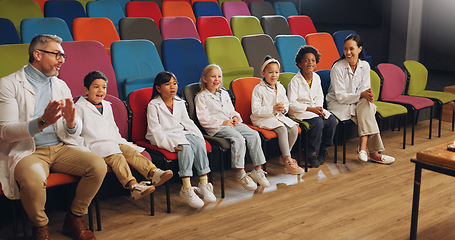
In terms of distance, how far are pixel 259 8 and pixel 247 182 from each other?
3.84 m

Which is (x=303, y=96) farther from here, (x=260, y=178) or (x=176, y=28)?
(x=176, y=28)

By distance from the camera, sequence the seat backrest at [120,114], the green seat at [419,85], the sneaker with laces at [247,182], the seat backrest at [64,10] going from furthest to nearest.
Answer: the green seat at [419,85]
the seat backrest at [64,10]
the sneaker with laces at [247,182]
the seat backrest at [120,114]

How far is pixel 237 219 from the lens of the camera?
2824 mm

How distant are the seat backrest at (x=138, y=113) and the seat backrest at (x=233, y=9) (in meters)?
3.25

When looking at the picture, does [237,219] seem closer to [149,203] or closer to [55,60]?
[149,203]

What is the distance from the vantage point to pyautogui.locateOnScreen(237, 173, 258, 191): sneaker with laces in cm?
326

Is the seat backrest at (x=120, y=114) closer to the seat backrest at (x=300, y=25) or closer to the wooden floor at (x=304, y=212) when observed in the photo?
the wooden floor at (x=304, y=212)

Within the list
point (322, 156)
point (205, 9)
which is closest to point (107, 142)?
point (322, 156)

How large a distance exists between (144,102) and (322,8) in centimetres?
486

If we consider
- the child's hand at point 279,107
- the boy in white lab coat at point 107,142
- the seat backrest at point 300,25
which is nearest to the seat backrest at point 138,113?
the boy in white lab coat at point 107,142

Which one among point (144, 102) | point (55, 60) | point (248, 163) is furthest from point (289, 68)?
point (55, 60)

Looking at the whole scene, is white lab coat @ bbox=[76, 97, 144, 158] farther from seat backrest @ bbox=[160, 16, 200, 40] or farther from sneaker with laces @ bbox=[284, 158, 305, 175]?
seat backrest @ bbox=[160, 16, 200, 40]

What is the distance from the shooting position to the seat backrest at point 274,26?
5531 millimetres

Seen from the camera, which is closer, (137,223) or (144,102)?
(137,223)
